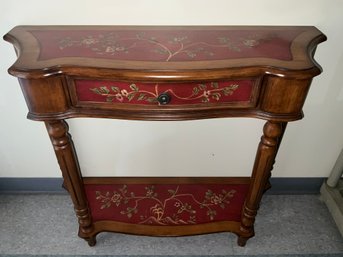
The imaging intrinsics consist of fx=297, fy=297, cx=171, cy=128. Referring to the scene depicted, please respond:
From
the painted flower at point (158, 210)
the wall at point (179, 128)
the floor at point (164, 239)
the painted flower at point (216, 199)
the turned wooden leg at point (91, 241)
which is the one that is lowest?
the floor at point (164, 239)

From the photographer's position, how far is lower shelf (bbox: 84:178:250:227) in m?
1.31

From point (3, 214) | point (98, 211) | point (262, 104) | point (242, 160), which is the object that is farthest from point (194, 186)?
point (3, 214)

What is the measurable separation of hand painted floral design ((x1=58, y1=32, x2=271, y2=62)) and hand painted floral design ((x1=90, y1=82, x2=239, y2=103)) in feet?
0.32

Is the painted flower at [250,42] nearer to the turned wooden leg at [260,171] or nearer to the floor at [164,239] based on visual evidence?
the turned wooden leg at [260,171]

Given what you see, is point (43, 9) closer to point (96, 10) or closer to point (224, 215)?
point (96, 10)

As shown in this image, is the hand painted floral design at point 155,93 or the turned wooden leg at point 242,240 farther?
the turned wooden leg at point 242,240

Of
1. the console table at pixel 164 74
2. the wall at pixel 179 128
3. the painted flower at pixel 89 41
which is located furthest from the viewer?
the wall at pixel 179 128

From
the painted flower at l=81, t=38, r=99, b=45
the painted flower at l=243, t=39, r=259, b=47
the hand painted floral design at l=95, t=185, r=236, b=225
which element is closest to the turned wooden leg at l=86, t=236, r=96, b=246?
the hand painted floral design at l=95, t=185, r=236, b=225

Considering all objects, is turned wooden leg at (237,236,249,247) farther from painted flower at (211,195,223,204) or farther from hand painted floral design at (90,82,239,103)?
hand painted floral design at (90,82,239,103)

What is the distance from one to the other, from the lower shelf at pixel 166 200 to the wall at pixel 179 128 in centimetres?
17

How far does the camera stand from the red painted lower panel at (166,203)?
1.31 metres

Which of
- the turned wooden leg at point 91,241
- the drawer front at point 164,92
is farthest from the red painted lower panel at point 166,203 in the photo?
the drawer front at point 164,92

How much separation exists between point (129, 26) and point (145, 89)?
353mm

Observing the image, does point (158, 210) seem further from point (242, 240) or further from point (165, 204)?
point (242, 240)
